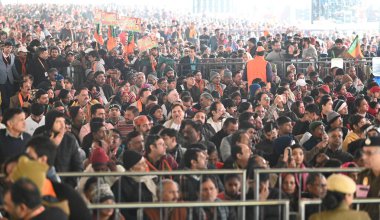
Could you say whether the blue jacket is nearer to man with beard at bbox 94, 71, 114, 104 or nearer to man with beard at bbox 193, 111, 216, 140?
man with beard at bbox 94, 71, 114, 104

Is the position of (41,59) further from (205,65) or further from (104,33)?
(104,33)

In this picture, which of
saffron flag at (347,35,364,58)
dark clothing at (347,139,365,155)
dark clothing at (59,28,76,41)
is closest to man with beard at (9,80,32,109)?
dark clothing at (347,139,365,155)

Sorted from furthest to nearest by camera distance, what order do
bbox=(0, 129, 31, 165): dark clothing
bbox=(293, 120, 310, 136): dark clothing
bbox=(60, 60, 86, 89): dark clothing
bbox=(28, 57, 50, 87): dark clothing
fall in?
bbox=(60, 60, 86, 89): dark clothing < bbox=(28, 57, 50, 87): dark clothing < bbox=(293, 120, 310, 136): dark clothing < bbox=(0, 129, 31, 165): dark clothing

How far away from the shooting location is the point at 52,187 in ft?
27.7

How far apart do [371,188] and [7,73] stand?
1281 cm

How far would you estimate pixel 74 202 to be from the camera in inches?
330

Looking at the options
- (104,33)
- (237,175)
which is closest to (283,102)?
(237,175)

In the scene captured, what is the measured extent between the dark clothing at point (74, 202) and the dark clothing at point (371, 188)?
101 inches

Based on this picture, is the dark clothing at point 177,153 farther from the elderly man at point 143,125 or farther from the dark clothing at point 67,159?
the dark clothing at point 67,159

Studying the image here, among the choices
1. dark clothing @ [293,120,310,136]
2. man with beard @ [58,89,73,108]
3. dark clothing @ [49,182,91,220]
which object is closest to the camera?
dark clothing @ [49,182,91,220]

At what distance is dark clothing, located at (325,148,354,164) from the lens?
12492 mm

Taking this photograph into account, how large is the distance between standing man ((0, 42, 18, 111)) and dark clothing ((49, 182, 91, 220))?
1222 centimetres

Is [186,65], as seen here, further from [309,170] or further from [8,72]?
[309,170]

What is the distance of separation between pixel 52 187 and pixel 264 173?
2493mm
